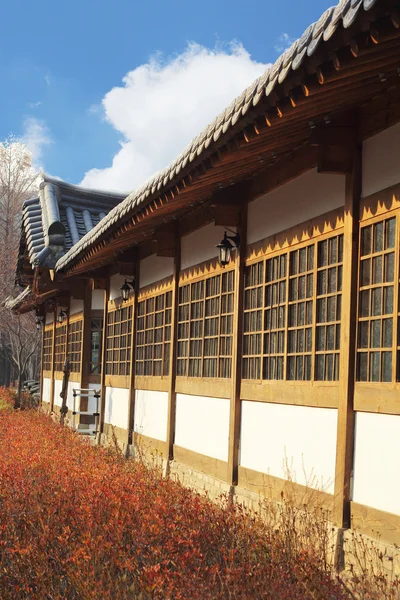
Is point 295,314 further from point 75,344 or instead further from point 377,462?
point 75,344

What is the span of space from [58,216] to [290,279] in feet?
42.2

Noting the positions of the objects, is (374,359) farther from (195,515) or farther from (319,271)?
(195,515)

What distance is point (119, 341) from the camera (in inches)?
666

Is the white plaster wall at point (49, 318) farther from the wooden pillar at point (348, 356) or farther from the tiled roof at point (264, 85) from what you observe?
the wooden pillar at point (348, 356)

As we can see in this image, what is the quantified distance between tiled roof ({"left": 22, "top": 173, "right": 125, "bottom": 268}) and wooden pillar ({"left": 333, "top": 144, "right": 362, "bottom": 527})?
1181 cm

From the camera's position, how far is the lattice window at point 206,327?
10492 millimetres

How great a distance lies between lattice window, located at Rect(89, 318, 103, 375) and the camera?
20484 millimetres

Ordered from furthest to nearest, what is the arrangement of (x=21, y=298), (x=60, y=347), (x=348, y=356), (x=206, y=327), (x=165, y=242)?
(x=60, y=347), (x=21, y=298), (x=165, y=242), (x=206, y=327), (x=348, y=356)

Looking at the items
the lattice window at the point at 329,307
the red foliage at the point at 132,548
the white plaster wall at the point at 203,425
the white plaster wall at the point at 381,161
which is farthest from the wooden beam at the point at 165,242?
the white plaster wall at the point at 381,161

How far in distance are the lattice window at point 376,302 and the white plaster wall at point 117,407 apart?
9393 millimetres

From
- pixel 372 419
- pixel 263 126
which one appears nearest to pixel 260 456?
pixel 372 419

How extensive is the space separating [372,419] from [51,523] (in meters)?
2.65

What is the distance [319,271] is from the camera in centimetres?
791

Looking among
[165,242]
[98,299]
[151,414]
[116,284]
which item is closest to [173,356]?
[165,242]
